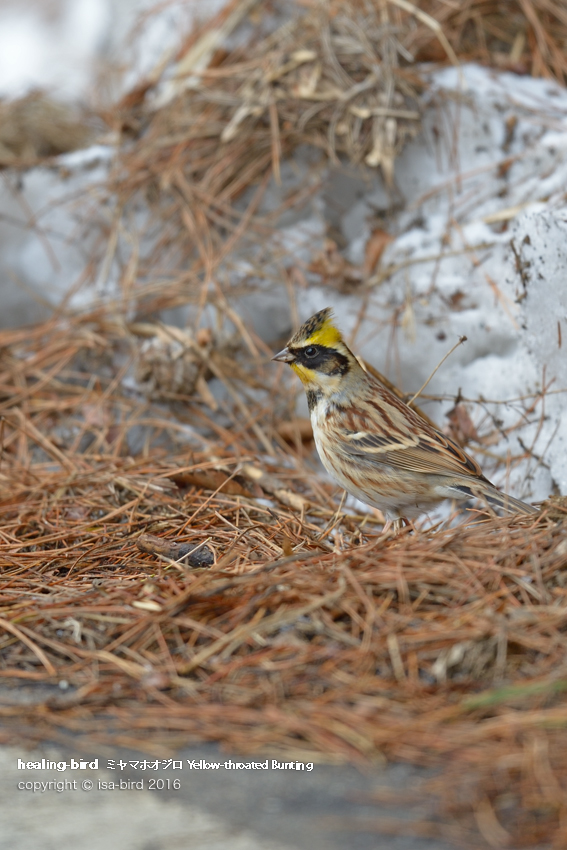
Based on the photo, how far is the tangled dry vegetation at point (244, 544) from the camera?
7.02 feet

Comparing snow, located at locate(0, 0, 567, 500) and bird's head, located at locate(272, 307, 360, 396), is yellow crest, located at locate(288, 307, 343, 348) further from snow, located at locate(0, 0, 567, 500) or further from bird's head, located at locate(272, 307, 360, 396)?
snow, located at locate(0, 0, 567, 500)

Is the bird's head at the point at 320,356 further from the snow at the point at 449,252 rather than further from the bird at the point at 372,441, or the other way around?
the snow at the point at 449,252

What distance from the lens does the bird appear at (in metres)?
4.05

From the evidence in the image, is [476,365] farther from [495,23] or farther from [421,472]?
[495,23]

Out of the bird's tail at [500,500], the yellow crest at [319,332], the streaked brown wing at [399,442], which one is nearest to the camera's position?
the bird's tail at [500,500]

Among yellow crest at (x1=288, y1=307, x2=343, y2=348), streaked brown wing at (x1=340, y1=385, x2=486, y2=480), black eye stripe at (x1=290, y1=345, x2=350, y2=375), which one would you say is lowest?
streaked brown wing at (x1=340, y1=385, x2=486, y2=480)

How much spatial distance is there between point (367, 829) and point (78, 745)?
781mm

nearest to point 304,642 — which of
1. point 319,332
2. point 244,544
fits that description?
point 244,544

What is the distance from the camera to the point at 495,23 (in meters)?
6.02

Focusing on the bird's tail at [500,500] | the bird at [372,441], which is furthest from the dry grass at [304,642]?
the bird at [372,441]

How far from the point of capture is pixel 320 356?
171 inches

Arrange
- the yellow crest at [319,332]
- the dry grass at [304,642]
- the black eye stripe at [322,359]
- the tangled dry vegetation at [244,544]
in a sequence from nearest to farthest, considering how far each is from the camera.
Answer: the dry grass at [304,642] < the tangled dry vegetation at [244,544] < the yellow crest at [319,332] < the black eye stripe at [322,359]

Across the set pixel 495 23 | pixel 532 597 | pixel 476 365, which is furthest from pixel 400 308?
pixel 532 597

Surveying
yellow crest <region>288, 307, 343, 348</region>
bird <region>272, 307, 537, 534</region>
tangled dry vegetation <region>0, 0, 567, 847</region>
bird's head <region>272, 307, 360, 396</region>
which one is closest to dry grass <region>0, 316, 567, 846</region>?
tangled dry vegetation <region>0, 0, 567, 847</region>
